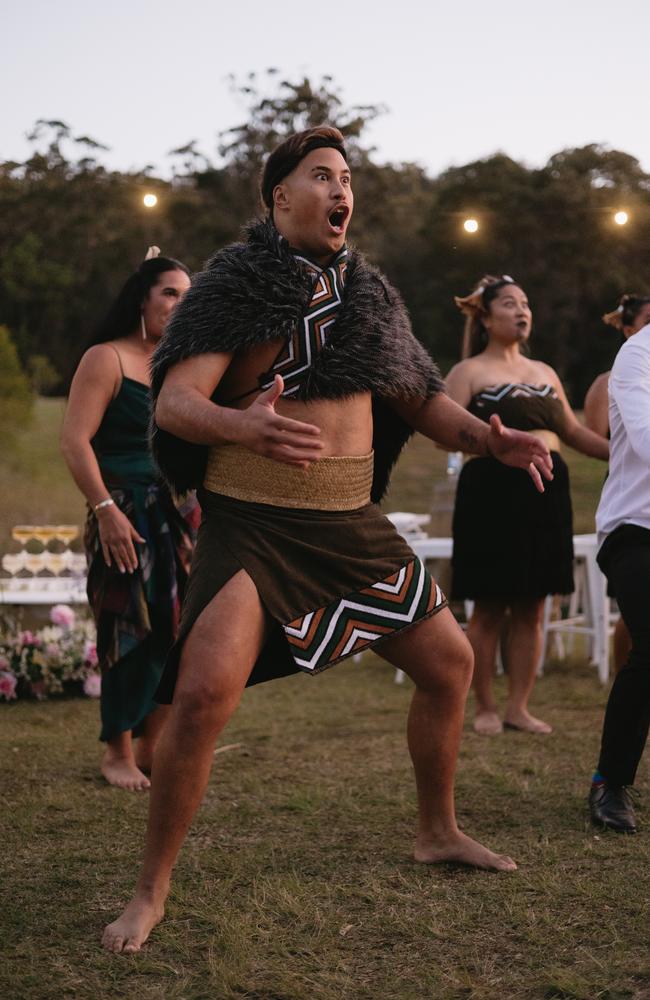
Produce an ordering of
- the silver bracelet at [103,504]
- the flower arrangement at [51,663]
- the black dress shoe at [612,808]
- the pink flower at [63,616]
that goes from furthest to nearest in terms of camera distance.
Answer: the pink flower at [63,616], the flower arrangement at [51,663], the silver bracelet at [103,504], the black dress shoe at [612,808]

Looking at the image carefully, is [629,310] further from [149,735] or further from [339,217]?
[149,735]

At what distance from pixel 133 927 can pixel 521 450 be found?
57.9 inches

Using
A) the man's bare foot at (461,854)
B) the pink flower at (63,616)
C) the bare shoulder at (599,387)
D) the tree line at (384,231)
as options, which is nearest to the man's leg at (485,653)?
the bare shoulder at (599,387)

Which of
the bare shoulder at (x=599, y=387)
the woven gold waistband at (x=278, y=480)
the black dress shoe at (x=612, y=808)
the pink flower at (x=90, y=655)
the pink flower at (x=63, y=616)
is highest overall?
the bare shoulder at (x=599, y=387)

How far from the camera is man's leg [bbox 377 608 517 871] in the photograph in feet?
9.96

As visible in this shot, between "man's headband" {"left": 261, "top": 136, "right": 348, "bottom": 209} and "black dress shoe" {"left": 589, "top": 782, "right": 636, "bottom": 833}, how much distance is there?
6.84 ft

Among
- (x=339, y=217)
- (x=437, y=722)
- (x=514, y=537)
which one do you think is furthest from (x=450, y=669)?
(x=514, y=537)

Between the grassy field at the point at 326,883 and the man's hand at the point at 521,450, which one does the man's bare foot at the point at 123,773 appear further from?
the man's hand at the point at 521,450

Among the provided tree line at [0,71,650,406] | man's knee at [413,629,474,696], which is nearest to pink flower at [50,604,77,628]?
man's knee at [413,629,474,696]

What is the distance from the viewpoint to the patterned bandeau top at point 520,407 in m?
5.31

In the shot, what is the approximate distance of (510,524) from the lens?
5422mm

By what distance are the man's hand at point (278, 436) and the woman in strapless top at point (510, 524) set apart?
2.92m

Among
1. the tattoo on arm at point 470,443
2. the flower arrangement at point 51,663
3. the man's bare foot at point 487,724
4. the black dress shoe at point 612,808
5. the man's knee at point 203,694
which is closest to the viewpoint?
the man's knee at point 203,694

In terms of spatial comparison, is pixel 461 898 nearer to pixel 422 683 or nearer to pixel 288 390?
pixel 422 683
